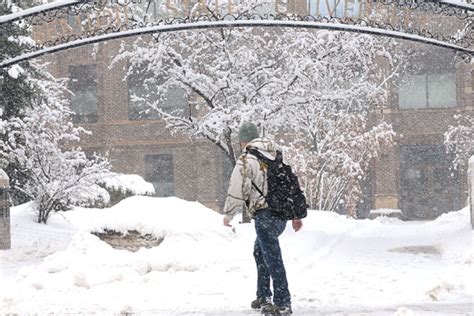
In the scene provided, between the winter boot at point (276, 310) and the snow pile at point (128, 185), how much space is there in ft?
55.8

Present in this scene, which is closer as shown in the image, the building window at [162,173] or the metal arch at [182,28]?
the metal arch at [182,28]

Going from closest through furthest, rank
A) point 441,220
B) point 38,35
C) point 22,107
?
point 38,35, point 22,107, point 441,220

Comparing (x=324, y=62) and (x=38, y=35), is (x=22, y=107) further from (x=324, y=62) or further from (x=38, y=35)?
(x=324, y=62)

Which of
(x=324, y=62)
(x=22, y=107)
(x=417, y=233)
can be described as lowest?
(x=417, y=233)

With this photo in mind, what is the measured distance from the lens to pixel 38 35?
10297 millimetres

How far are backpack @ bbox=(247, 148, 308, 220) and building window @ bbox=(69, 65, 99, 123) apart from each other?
29039mm

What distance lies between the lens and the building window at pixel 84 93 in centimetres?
3488

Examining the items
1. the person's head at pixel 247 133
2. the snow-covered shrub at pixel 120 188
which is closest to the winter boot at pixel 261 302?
the person's head at pixel 247 133

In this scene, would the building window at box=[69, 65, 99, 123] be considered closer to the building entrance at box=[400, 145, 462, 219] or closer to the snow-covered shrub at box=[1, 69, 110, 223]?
the building entrance at box=[400, 145, 462, 219]

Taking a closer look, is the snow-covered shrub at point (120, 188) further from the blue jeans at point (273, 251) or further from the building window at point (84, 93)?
the blue jeans at point (273, 251)

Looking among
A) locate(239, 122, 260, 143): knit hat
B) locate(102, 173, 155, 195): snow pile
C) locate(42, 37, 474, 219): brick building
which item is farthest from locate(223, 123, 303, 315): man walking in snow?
locate(42, 37, 474, 219): brick building

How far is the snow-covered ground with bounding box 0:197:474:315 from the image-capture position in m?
7.57

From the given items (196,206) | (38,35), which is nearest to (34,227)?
(196,206)

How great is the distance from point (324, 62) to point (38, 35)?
28.2 ft
